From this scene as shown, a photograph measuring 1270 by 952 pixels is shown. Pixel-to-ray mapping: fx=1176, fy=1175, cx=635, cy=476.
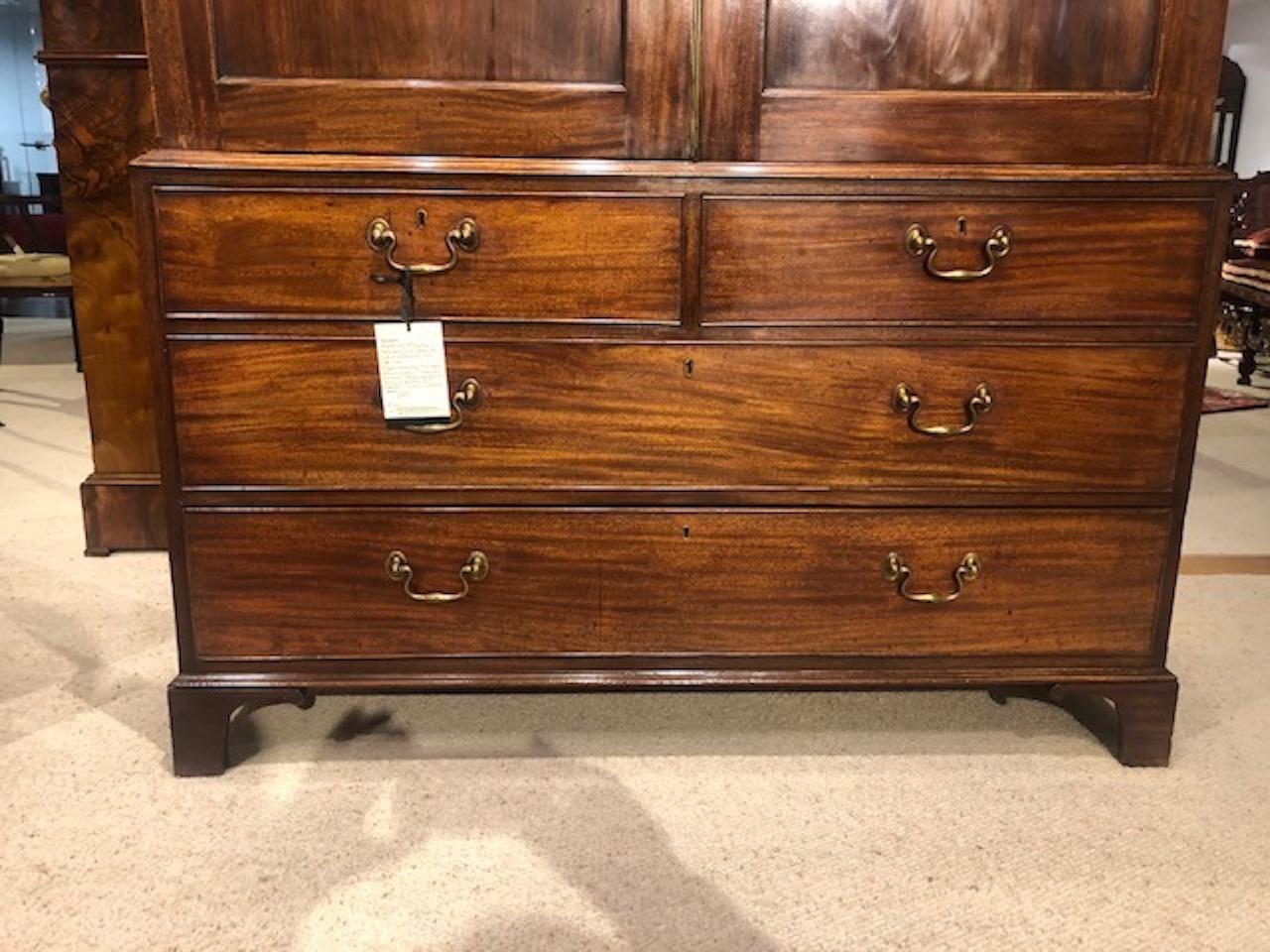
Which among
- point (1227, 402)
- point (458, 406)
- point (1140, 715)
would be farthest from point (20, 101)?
point (1140, 715)

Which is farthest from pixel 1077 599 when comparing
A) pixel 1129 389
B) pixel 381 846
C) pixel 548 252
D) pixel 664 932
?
pixel 381 846

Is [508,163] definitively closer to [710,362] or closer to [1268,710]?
[710,362]

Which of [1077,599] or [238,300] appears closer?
[238,300]

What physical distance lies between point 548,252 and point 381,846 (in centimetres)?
74

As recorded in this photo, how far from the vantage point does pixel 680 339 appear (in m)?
1.45

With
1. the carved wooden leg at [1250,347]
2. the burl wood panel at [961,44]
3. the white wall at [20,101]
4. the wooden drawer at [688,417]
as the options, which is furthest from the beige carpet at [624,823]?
the white wall at [20,101]

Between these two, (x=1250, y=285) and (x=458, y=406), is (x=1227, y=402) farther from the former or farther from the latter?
(x=458, y=406)

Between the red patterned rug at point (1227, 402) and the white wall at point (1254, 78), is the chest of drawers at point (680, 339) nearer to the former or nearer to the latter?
the red patterned rug at point (1227, 402)

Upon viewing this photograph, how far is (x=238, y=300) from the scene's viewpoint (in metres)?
1.41

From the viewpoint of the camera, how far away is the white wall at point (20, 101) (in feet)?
28.3

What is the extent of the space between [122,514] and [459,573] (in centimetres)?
123

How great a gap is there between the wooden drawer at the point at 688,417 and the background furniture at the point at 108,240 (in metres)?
0.90

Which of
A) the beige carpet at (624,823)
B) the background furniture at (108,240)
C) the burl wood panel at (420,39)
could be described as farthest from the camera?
the background furniture at (108,240)

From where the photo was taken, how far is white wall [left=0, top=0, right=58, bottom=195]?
862 centimetres
